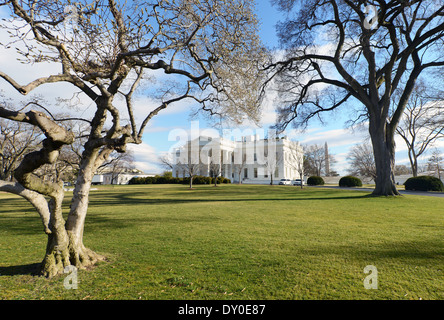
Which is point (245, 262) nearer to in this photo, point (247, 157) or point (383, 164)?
point (383, 164)

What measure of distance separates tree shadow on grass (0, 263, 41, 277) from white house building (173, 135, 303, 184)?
156 ft

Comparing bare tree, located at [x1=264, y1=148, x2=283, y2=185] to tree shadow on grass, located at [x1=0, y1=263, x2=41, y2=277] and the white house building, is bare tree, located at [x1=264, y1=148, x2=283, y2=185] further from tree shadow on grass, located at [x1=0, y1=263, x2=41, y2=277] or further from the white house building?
tree shadow on grass, located at [x1=0, y1=263, x2=41, y2=277]

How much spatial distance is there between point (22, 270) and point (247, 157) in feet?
202

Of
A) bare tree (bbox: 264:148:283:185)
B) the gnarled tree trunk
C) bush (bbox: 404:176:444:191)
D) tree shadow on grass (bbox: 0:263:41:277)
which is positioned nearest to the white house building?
bare tree (bbox: 264:148:283:185)

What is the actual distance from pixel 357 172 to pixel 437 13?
45.6 m

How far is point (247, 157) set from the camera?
6512cm

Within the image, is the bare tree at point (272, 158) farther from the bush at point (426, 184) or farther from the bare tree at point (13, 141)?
the bare tree at point (13, 141)

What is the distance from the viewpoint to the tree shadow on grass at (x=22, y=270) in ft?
13.9

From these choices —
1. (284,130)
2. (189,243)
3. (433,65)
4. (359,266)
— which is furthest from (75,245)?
(433,65)

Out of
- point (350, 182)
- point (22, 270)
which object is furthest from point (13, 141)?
point (350, 182)

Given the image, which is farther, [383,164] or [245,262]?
[383,164]

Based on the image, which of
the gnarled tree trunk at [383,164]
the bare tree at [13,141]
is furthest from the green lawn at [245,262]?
the bare tree at [13,141]

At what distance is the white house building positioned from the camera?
55375mm

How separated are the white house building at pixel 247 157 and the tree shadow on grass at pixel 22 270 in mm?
47568
